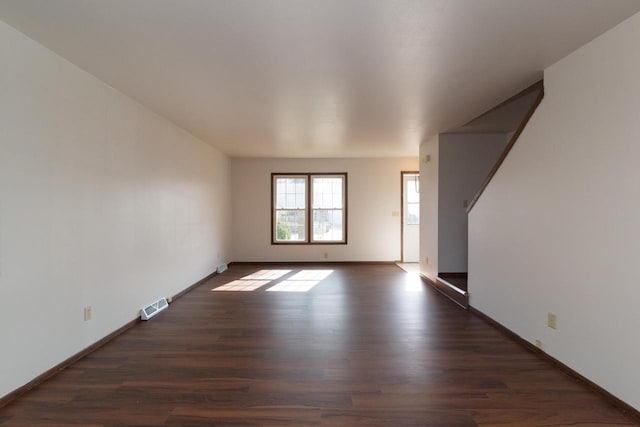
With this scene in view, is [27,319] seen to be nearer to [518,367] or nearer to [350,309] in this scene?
[350,309]

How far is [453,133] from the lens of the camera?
5402mm

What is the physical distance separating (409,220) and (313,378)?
5.78 m

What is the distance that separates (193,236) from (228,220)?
2062 millimetres

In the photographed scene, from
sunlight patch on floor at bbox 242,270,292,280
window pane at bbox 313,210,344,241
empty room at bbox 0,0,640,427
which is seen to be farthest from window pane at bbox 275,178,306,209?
empty room at bbox 0,0,640,427

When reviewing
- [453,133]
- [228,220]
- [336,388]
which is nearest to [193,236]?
[228,220]

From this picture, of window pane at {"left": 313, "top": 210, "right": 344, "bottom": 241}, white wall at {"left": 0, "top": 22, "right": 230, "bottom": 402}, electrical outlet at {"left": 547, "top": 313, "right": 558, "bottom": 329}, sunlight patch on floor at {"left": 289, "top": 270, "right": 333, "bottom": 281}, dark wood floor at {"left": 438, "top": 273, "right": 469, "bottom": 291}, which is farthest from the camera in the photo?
window pane at {"left": 313, "top": 210, "right": 344, "bottom": 241}

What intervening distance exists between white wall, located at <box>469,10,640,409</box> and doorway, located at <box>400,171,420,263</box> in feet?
14.0

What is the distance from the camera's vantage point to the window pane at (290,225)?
7.86 meters

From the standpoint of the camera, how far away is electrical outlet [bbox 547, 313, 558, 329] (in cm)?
276

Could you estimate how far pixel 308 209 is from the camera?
782cm

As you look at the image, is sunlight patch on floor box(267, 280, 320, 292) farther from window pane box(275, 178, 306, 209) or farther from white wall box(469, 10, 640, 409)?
white wall box(469, 10, 640, 409)

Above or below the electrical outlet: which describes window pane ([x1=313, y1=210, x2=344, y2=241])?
above

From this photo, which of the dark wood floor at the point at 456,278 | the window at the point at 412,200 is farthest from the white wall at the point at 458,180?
the window at the point at 412,200

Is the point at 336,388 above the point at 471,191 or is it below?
below
